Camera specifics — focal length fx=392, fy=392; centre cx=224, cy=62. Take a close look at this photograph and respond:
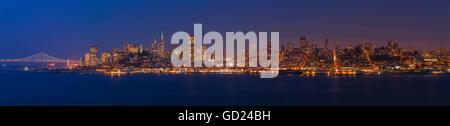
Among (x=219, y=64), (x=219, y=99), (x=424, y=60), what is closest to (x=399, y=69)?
(x=424, y=60)

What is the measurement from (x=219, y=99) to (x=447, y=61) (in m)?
29.2

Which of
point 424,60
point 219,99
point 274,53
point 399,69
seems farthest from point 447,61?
point 219,99
